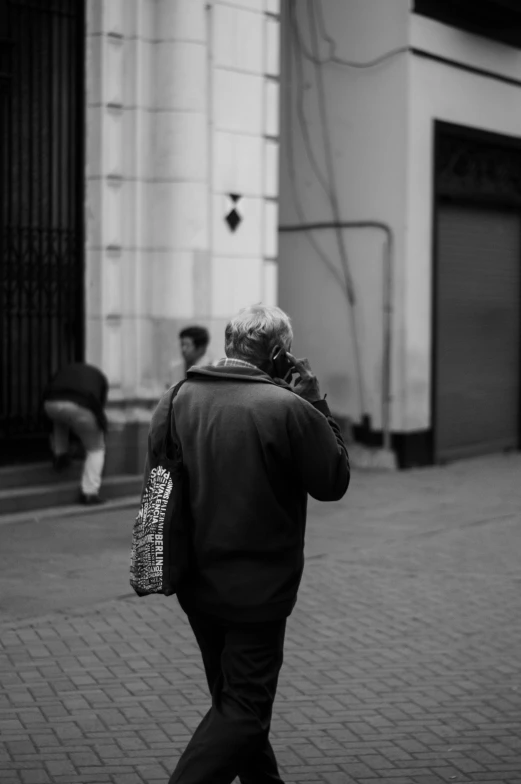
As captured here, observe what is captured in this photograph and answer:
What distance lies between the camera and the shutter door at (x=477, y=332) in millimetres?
15266

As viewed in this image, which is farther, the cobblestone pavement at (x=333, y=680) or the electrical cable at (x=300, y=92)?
the electrical cable at (x=300, y=92)

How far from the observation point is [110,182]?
11.8 m

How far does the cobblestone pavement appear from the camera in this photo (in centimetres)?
504

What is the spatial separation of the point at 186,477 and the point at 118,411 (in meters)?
7.95

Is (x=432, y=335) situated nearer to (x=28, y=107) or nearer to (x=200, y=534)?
(x=28, y=107)

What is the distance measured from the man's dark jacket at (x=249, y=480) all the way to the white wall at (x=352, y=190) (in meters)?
10.4

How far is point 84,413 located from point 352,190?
16.6 feet

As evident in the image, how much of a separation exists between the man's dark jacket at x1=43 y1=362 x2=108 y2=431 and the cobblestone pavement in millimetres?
2405

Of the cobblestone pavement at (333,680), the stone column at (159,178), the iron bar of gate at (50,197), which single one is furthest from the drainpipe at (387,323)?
the cobblestone pavement at (333,680)

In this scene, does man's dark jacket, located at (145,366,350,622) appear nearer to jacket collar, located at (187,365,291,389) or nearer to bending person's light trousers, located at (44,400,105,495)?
jacket collar, located at (187,365,291,389)

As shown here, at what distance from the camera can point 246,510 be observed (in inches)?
157

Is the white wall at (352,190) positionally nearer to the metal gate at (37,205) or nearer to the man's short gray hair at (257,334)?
the metal gate at (37,205)

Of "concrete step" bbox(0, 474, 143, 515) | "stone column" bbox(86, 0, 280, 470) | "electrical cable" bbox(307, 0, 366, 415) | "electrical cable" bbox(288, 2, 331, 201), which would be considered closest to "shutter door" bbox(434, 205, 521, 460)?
"electrical cable" bbox(307, 0, 366, 415)

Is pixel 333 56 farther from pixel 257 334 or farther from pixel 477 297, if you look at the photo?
pixel 257 334
